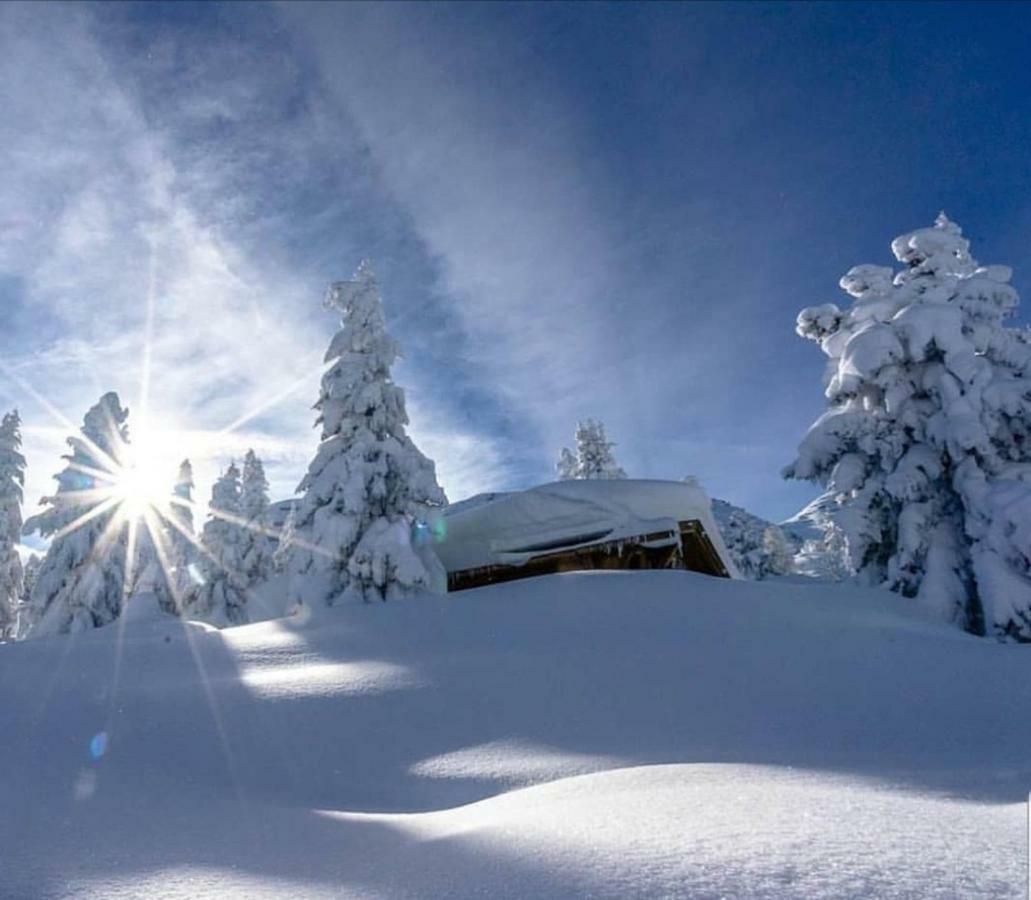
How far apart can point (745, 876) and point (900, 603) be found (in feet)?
48.4

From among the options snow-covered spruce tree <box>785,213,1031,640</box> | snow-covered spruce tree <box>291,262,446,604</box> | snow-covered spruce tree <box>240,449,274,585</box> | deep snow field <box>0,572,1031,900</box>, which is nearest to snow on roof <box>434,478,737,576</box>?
snow-covered spruce tree <box>291,262,446,604</box>

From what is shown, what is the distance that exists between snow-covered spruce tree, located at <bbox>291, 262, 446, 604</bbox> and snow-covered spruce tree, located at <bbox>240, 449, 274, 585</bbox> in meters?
18.5

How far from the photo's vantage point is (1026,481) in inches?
579

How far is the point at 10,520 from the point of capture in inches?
1132

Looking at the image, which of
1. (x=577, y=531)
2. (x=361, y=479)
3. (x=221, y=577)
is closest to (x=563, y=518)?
(x=577, y=531)

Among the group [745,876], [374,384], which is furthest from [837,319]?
[745,876]

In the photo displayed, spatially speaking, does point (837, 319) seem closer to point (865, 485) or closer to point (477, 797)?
point (865, 485)

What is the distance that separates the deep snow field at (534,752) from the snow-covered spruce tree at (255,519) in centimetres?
2327

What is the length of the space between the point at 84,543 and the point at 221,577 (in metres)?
8.87

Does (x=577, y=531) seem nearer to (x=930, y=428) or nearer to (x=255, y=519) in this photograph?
(x=930, y=428)

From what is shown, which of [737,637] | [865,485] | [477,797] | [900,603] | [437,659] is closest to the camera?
[477,797]

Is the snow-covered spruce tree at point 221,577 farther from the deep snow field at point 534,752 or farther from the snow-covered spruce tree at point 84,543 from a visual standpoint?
the deep snow field at point 534,752

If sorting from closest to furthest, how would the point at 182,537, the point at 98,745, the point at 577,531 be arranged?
the point at 98,745 → the point at 577,531 → the point at 182,537

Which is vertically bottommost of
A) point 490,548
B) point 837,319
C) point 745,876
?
point 745,876
